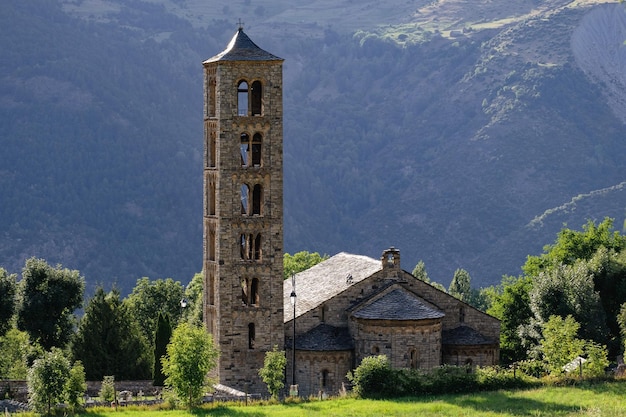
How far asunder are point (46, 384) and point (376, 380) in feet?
50.4

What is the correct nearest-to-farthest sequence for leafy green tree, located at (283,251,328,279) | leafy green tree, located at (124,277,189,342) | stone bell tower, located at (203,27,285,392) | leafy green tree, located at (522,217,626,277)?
1. stone bell tower, located at (203,27,285,392)
2. leafy green tree, located at (522,217,626,277)
3. leafy green tree, located at (283,251,328,279)
4. leafy green tree, located at (124,277,189,342)

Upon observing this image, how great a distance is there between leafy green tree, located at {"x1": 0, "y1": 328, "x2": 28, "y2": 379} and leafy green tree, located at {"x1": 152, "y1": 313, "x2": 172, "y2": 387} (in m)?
9.11

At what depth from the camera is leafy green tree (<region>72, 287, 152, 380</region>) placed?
3425 inches

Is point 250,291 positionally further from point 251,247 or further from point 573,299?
point 573,299

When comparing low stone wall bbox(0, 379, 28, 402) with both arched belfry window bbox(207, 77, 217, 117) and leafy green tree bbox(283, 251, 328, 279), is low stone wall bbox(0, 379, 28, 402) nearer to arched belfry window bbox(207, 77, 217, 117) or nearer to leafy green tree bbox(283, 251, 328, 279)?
arched belfry window bbox(207, 77, 217, 117)

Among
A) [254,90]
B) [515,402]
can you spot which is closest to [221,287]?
[254,90]

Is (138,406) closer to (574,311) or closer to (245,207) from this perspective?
(245,207)

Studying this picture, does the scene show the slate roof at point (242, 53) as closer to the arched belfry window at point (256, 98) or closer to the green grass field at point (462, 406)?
the arched belfry window at point (256, 98)

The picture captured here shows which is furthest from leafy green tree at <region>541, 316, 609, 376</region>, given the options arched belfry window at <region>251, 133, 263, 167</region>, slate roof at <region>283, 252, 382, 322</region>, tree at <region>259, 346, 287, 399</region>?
arched belfry window at <region>251, 133, 263, 167</region>

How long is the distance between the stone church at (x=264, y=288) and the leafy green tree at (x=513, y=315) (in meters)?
12.2

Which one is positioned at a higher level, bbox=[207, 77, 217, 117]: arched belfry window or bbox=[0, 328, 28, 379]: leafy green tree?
bbox=[207, 77, 217, 117]: arched belfry window

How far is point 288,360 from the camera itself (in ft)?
242

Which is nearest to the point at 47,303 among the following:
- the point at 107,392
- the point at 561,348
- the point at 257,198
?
the point at 107,392

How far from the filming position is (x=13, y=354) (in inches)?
3708
